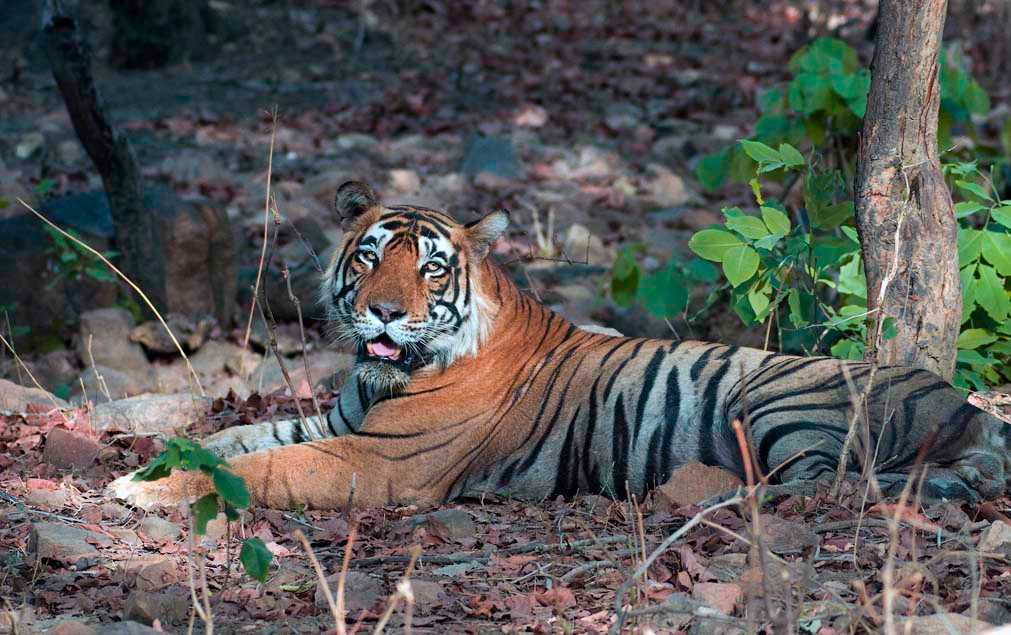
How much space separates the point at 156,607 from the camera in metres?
3.16

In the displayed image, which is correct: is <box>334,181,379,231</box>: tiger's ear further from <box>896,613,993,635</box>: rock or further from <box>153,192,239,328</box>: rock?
A: <box>153,192,239,328</box>: rock

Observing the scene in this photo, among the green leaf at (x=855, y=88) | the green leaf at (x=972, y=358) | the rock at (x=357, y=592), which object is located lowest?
the rock at (x=357, y=592)

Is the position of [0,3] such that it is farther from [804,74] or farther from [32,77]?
[804,74]

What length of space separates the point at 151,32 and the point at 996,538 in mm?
11008

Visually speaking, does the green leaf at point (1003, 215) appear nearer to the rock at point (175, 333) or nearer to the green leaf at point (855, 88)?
the green leaf at point (855, 88)

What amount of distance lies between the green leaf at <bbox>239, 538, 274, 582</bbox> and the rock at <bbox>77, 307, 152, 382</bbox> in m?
4.68

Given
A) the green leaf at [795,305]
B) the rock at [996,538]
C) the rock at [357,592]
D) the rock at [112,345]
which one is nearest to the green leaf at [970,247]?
the green leaf at [795,305]

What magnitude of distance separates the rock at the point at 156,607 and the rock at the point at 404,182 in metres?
7.04

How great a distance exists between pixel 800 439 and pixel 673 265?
1.70 metres

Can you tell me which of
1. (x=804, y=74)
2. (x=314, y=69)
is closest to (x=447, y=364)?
(x=804, y=74)

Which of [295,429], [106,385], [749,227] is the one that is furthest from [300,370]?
[749,227]

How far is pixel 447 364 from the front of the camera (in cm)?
476

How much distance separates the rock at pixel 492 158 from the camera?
10.6 meters

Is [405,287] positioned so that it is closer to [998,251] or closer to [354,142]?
[998,251]
